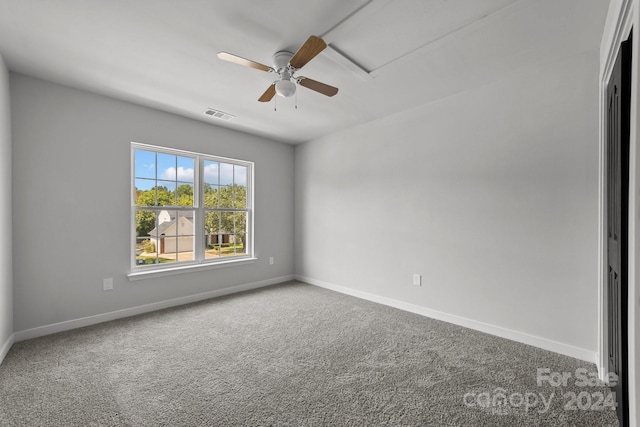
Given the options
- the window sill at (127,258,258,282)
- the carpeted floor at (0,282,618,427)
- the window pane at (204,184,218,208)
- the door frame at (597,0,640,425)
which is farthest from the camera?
the window pane at (204,184,218,208)

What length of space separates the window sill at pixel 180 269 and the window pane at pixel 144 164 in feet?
3.85

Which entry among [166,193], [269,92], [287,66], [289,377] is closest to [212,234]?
[166,193]

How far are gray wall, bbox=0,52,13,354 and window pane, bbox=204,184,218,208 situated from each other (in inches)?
76.0

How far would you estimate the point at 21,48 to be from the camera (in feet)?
7.45

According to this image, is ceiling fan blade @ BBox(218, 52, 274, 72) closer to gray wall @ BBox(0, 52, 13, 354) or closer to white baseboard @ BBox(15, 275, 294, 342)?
gray wall @ BBox(0, 52, 13, 354)

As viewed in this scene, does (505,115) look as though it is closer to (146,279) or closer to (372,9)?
(372,9)

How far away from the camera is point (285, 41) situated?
85.4 inches

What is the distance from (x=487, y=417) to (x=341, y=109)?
3.19 metres

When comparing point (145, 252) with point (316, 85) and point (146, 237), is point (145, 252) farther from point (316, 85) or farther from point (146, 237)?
point (316, 85)

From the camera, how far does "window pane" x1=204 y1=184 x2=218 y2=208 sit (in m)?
4.12

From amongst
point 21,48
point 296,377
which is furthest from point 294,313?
point 21,48

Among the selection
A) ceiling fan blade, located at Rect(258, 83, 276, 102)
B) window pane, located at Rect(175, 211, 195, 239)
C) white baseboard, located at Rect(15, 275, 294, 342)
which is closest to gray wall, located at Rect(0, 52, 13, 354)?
white baseboard, located at Rect(15, 275, 294, 342)

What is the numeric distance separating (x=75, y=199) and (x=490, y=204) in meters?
4.24

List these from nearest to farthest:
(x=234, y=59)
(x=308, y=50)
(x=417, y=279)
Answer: (x=308, y=50) → (x=234, y=59) → (x=417, y=279)
